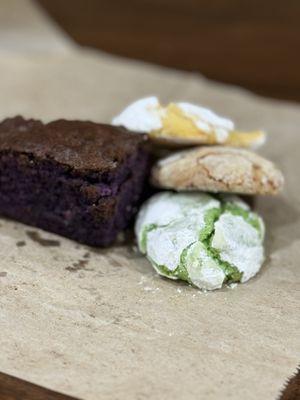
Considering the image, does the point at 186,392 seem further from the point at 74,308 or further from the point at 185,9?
the point at 185,9

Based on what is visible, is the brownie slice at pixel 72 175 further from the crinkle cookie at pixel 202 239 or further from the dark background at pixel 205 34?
the dark background at pixel 205 34

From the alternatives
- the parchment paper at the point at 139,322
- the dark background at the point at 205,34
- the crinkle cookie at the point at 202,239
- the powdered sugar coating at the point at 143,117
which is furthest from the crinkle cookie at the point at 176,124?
the dark background at the point at 205,34

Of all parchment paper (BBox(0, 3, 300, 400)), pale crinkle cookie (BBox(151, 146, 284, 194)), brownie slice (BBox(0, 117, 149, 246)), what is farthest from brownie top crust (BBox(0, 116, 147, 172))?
parchment paper (BBox(0, 3, 300, 400))

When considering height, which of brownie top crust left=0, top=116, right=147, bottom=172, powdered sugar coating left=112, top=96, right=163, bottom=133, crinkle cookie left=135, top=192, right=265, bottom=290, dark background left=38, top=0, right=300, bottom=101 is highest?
dark background left=38, top=0, right=300, bottom=101

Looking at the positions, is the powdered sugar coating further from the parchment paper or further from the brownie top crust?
the parchment paper

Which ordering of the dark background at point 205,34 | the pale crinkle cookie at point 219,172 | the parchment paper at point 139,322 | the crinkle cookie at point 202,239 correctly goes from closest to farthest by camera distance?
the parchment paper at point 139,322
the crinkle cookie at point 202,239
the pale crinkle cookie at point 219,172
the dark background at point 205,34

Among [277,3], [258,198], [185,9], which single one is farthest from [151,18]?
[258,198]
